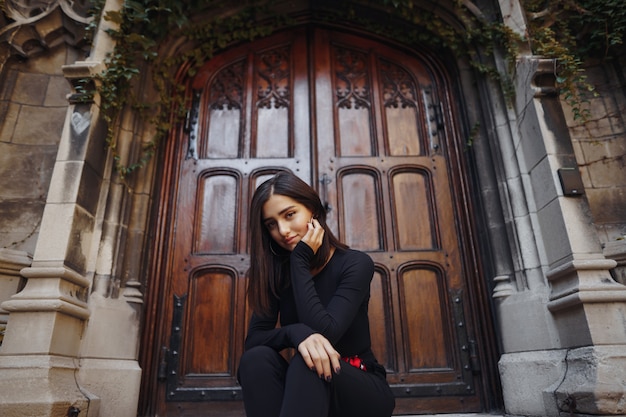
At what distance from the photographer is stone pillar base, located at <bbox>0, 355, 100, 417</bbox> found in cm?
204

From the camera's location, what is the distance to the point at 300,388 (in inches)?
49.8

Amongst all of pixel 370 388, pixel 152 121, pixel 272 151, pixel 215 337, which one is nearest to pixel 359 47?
pixel 272 151

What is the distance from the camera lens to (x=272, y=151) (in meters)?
3.56

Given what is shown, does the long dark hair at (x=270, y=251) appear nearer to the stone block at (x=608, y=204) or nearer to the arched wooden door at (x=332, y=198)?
the arched wooden door at (x=332, y=198)

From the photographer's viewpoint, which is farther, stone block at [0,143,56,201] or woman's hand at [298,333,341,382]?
stone block at [0,143,56,201]

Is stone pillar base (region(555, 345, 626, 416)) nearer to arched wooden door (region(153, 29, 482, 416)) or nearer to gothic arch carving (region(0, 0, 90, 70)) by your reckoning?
arched wooden door (region(153, 29, 482, 416))

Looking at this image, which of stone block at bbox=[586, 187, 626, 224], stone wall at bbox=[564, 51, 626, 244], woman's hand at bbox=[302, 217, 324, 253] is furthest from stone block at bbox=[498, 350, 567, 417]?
woman's hand at bbox=[302, 217, 324, 253]

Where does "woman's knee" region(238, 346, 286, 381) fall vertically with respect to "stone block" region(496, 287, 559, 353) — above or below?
below

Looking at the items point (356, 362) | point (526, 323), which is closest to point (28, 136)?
point (356, 362)

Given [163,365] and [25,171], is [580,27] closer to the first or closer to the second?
[163,365]

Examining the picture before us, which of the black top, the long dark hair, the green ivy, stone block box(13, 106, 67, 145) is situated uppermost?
the green ivy

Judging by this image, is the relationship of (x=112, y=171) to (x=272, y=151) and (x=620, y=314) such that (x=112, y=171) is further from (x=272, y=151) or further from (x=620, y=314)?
(x=620, y=314)

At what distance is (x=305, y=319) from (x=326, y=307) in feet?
0.44

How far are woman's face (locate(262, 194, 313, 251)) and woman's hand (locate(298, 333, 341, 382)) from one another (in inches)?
18.9
